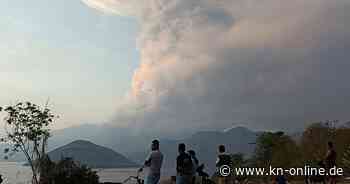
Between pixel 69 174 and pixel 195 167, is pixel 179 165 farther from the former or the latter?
pixel 69 174

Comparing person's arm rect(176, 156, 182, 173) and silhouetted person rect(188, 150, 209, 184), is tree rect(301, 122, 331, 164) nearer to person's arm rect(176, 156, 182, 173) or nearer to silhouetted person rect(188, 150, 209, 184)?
silhouetted person rect(188, 150, 209, 184)

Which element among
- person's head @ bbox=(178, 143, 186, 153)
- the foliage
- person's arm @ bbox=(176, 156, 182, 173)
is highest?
person's head @ bbox=(178, 143, 186, 153)

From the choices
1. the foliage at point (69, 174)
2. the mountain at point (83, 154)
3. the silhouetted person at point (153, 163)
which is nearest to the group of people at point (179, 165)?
the silhouetted person at point (153, 163)

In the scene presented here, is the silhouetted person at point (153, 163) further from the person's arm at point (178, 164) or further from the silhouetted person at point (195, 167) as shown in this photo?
the silhouetted person at point (195, 167)

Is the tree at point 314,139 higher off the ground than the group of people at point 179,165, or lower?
higher

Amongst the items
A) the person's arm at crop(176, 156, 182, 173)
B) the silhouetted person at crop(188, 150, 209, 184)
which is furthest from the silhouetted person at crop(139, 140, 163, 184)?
the silhouetted person at crop(188, 150, 209, 184)

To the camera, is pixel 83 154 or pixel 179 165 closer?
pixel 179 165

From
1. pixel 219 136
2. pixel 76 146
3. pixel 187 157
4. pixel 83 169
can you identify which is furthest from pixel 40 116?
pixel 219 136

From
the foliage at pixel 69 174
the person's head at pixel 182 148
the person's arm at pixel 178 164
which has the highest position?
the person's head at pixel 182 148

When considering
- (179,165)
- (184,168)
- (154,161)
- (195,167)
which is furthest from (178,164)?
(154,161)

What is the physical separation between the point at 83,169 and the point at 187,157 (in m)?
9.57

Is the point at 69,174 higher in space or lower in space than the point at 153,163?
lower

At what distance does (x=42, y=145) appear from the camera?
84.0ft

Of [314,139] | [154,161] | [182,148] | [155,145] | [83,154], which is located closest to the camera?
[155,145]
